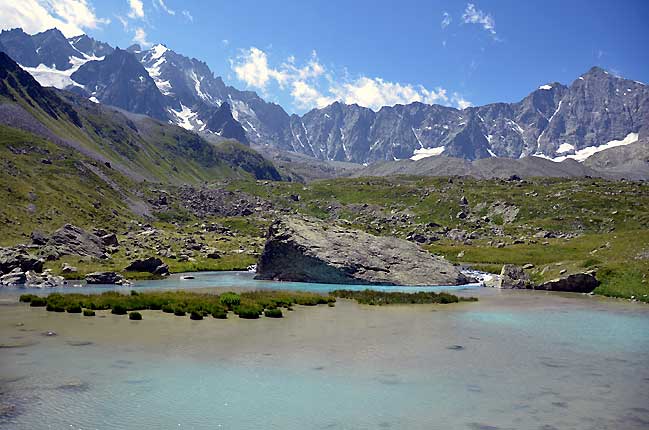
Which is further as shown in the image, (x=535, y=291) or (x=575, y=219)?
(x=575, y=219)

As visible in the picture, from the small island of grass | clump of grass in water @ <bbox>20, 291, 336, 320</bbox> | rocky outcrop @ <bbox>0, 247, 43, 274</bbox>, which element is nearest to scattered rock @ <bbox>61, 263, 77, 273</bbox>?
rocky outcrop @ <bbox>0, 247, 43, 274</bbox>

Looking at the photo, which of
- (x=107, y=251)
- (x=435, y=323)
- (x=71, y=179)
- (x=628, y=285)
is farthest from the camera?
(x=71, y=179)

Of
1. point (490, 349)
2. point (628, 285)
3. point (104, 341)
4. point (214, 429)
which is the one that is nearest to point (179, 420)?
point (214, 429)

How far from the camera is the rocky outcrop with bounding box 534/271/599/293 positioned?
67.4 metres

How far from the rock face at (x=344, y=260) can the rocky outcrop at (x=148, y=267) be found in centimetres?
1816

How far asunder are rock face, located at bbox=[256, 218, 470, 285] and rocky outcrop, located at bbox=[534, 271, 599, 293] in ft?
48.8

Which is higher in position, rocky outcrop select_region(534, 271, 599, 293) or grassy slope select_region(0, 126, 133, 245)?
grassy slope select_region(0, 126, 133, 245)

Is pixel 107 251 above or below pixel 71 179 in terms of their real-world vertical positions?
below

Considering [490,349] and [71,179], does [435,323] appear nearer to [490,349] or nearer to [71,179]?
[490,349]

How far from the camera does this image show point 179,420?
17.8 metres

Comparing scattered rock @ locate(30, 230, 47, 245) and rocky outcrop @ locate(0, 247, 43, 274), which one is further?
scattered rock @ locate(30, 230, 47, 245)

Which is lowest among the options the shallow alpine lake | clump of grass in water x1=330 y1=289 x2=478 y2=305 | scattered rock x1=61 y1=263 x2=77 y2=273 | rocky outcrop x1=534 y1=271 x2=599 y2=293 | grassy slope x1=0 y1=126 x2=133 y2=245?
the shallow alpine lake

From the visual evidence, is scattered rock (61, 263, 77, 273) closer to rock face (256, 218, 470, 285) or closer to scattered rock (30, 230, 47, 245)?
scattered rock (30, 230, 47, 245)

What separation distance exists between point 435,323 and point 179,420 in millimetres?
27993
